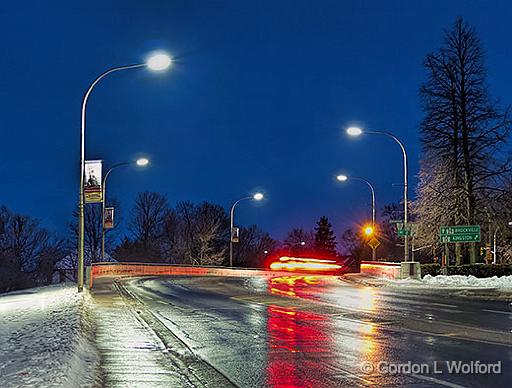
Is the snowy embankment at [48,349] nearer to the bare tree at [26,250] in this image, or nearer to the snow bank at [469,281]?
the snow bank at [469,281]

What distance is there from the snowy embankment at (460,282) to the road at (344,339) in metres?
7.23

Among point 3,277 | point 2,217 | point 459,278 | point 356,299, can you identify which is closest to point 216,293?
point 356,299

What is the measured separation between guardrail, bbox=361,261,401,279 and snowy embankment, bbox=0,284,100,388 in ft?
75.7

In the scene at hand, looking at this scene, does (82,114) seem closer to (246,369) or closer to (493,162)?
(246,369)

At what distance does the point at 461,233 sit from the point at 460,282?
295 centimetres

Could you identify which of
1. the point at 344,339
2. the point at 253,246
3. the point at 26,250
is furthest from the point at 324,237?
the point at 344,339

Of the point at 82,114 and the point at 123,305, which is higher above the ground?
the point at 82,114

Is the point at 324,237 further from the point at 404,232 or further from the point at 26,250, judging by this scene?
the point at 404,232

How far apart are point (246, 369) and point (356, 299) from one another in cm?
1429

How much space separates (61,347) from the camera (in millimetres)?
10664

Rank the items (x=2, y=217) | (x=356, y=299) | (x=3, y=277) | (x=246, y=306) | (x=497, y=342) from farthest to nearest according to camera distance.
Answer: (x=2, y=217) < (x=3, y=277) < (x=356, y=299) < (x=246, y=306) < (x=497, y=342)

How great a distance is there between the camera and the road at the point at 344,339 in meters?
9.45

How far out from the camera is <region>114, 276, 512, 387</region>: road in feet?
31.0

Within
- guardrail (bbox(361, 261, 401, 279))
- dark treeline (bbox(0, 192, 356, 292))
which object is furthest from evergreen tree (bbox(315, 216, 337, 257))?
guardrail (bbox(361, 261, 401, 279))
